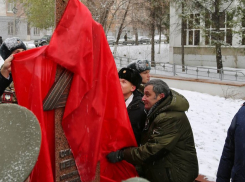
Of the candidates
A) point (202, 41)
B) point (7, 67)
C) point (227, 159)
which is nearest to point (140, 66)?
point (227, 159)

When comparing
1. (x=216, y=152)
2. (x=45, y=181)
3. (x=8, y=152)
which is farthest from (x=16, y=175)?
(x=216, y=152)

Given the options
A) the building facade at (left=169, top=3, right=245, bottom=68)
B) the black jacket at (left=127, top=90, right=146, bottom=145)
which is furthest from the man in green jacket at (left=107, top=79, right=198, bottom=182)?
the building facade at (left=169, top=3, right=245, bottom=68)

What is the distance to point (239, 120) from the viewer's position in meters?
2.40

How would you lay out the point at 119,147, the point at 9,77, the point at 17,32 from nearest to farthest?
the point at 9,77 → the point at 119,147 → the point at 17,32

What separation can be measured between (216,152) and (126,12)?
14633 millimetres

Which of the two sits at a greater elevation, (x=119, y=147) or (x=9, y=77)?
(x=9, y=77)

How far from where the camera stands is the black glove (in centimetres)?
269

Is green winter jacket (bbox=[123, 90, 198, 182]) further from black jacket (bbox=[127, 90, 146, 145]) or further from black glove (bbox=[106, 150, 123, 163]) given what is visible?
black jacket (bbox=[127, 90, 146, 145])

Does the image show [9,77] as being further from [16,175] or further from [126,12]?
[126,12]

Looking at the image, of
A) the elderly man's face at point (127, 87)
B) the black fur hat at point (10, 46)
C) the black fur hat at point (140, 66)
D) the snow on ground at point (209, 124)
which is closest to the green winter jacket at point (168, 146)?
the elderly man's face at point (127, 87)

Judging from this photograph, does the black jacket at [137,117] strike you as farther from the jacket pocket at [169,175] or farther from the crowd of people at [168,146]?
the jacket pocket at [169,175]

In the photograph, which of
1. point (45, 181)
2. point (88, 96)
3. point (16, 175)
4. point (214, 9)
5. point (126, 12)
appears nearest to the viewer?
point (16, 175)

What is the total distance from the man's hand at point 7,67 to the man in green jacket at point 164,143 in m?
1.01

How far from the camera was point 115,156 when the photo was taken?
269 centimetres
